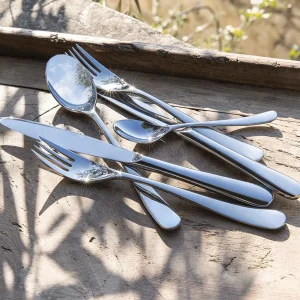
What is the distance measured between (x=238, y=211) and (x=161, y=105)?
24cm

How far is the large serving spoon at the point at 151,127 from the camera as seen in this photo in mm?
744

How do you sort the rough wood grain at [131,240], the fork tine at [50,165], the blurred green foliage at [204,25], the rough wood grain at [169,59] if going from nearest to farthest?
the rough wood grain at [131,240], the fork tine at [50,165], the rough wood grain at [169,59], the blurred green foliage at [204,25]

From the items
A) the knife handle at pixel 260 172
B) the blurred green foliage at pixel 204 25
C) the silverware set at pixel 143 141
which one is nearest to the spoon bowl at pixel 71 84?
the silverware set at pixel 143 141

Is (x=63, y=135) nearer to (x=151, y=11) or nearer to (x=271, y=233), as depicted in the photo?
(x=271, y=233)

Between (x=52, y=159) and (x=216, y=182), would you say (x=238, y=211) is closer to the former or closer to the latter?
(x=216, y=182)

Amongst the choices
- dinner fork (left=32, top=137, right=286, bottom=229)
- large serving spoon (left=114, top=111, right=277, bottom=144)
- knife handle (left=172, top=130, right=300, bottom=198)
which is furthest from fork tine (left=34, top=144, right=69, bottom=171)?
knife handle (left=172, top=130, right=300, bottom=198)

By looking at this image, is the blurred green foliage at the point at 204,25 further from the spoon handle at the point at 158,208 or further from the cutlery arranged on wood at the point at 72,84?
the spoon handle at the point at 158,208

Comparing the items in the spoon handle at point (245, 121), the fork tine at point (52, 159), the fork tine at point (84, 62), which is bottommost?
the fork tine at point (52, 159)

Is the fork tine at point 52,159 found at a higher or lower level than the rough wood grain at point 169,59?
lower

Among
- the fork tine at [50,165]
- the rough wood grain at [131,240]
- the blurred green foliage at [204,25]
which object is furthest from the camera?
the blurred green foliage at [204,25]

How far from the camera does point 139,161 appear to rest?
2.29 feet

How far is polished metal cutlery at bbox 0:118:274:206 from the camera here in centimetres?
65

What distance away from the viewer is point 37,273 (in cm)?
62

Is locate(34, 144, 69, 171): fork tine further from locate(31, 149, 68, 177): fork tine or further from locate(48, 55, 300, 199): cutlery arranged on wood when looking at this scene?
locate(48, 55, 300, 199): cutlery arranged on wood
